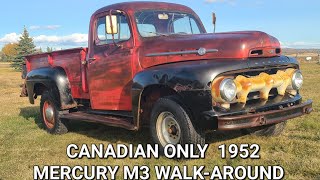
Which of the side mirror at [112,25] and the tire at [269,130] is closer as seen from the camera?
the side mirror at [112,25]

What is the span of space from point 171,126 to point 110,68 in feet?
5.08

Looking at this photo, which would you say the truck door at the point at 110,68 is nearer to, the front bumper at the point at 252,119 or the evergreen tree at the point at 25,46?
the front bumper at the point at 252,119

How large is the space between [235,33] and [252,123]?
127cm

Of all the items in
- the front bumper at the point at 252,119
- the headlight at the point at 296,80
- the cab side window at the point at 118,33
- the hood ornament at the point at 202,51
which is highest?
the cab side window at the point at 118,33

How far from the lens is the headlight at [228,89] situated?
4458 millimetres

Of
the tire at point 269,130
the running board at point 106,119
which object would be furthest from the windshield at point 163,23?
the tire at point 269,130

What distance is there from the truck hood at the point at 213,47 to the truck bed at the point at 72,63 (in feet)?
5.82

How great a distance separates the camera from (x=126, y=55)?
228 inches

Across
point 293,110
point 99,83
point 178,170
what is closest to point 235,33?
point 293,110

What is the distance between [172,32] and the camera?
20.0 feet

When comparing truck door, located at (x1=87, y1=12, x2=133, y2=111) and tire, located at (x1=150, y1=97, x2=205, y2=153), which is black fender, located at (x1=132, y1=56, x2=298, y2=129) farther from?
truck door, located at (x1=87, y1=12, x2=133, y2=111)

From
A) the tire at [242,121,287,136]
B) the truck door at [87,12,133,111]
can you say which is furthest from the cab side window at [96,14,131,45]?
the tire at [242,121,287,136]

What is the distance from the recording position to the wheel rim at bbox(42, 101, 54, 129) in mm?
7552

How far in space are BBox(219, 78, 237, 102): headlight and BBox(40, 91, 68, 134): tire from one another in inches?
150
